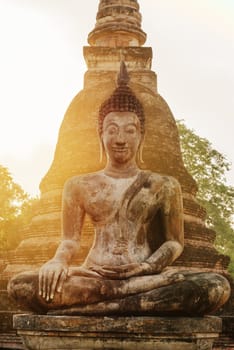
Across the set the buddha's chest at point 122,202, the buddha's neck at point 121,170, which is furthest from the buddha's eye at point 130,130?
the buddha's chest at point 122,202

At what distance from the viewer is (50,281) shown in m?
4.27

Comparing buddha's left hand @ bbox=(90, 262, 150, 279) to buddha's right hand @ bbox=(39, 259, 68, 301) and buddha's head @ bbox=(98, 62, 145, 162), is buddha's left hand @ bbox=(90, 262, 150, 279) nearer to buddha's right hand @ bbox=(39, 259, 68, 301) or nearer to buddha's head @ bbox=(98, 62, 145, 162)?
buddha's right hand @ bbox=(39, 259, 68, 301)

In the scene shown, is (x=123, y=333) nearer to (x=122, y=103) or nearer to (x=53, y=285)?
(x=53, y=285)

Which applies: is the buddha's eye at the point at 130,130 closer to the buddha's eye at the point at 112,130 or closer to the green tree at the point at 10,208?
the buddha's eye at the point at 112,130

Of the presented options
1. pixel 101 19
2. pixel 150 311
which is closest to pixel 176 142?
pixel 101 19

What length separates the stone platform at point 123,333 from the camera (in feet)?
12.7

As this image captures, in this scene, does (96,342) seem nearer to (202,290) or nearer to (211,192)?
(202,290)

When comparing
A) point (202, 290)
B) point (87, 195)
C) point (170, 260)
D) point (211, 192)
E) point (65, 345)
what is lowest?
point (65, 345)

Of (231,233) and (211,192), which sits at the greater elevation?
(211,192)

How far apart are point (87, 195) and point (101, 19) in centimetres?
1418

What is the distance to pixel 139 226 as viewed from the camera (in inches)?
188

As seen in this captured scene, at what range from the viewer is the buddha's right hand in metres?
4.24

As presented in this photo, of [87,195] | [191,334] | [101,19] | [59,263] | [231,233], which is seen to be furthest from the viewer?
[231,233]

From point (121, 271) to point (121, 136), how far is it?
50.2 inches
